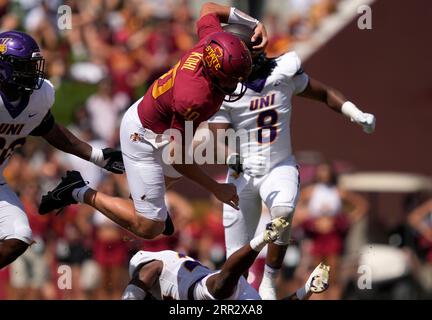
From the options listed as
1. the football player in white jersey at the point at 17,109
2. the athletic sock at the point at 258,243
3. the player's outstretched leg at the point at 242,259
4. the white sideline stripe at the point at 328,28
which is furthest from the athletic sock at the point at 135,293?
the white sideline stripe at the point at 328,28

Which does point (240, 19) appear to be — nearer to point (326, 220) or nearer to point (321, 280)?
point (321, 280)

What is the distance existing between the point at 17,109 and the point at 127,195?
381cm

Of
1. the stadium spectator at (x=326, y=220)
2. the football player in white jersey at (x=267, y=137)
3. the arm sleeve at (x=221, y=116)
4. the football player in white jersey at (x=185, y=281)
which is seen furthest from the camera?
the stadium spectator at (x=326, y=220)

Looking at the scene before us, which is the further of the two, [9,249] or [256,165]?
[256,165]

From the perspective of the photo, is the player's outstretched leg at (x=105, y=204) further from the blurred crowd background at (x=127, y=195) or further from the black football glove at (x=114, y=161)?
the blurred crowd background at (x=127, y=195)

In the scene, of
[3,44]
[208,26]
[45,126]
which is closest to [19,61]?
[3,44]

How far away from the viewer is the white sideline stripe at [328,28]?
50.5 feet

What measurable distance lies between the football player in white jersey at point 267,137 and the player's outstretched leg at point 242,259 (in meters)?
1.42

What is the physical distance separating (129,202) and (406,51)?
7558mm

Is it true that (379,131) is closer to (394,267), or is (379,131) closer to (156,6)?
(394,267)

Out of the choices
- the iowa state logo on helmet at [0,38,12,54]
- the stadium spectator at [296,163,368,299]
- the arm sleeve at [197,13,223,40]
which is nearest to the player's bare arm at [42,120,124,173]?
the iowa state logo on helmet at [0,38,12,54]

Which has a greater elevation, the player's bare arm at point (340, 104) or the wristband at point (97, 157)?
the player's bare arm at point (340, 104)

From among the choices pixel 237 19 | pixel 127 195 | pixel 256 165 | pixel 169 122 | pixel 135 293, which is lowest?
pixel 127 195

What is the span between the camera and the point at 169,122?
852 cm
